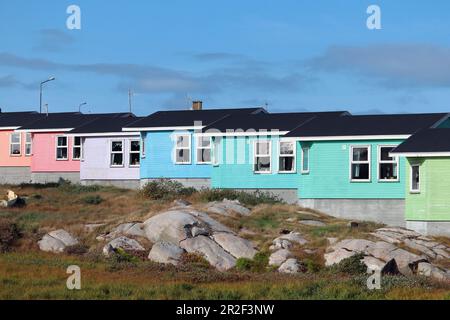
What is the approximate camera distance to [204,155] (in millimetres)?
49594

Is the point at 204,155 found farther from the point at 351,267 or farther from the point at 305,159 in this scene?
the point at 351,267

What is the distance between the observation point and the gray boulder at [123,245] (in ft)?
112

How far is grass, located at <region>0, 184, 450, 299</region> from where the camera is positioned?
79.3 feet

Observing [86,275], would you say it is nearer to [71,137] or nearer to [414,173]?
[414,173]

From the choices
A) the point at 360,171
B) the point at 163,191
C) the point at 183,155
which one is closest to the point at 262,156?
the point at 163,191

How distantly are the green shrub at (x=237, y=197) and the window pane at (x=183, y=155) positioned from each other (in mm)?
4872

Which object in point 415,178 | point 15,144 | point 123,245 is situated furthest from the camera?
point 15,144

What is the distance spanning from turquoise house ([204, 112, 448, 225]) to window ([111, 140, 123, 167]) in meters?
7.93

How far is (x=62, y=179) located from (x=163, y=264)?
1035 inches

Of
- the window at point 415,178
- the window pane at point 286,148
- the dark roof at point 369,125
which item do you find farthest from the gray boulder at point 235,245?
the window pane at point 286,148

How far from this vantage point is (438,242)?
120 ft

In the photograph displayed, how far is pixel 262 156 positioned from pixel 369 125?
5261 millimetres

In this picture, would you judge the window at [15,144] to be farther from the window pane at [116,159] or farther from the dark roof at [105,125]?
the window pane at [116,159]
